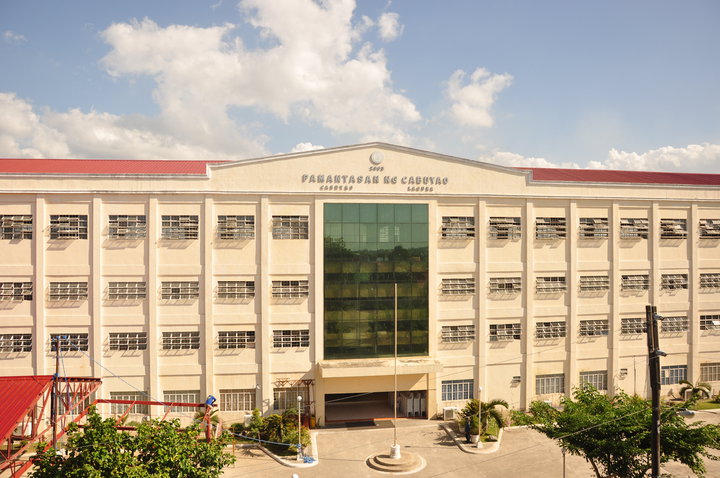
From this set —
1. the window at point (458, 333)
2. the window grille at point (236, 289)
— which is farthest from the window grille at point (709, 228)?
the window grille at point (236, 289)

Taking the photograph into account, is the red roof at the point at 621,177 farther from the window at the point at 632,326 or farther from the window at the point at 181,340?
the window at the point at 181,340

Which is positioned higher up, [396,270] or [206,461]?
[396,270]

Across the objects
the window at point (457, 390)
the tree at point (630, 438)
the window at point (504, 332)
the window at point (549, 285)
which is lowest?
the window at point (457, 390)

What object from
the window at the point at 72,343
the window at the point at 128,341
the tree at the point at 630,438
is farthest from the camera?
the window at the point at 128,341

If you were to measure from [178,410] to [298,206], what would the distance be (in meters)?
13.6

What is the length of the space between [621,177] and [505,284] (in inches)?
481

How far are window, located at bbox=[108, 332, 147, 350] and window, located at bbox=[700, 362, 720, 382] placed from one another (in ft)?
119

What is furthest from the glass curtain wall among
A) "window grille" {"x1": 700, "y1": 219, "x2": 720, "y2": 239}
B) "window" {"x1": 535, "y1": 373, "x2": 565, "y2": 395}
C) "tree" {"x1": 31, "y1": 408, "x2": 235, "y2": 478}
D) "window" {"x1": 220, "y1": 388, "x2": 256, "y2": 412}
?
"window grille" {"x1": 700, "y1": 219, "x2": 720, "y2": 239}

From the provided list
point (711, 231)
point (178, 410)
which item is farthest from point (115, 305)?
point (711, 231)

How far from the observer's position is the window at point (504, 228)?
27.9 meters

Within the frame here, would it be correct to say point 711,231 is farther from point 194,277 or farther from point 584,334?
point 194,277

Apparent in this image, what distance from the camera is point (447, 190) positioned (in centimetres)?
2736

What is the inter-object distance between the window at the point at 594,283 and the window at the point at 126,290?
27.0 meters

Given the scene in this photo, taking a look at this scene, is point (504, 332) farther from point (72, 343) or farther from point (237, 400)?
point (72, 343)
